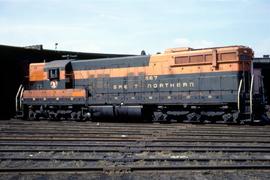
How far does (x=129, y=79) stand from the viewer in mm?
20391

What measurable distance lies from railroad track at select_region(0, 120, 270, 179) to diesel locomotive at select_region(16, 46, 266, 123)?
138 inches

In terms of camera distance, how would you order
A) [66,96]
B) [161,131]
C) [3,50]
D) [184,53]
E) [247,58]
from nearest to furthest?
[161,131] < [247,58] < [184,53] < [66,96] < [3,50]

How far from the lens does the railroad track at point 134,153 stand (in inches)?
323

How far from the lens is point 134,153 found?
10.2m

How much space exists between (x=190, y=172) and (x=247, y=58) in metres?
10.8

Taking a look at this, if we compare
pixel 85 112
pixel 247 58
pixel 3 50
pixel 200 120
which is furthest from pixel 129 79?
pixel 3 50

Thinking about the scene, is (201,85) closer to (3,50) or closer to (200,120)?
(200,120)

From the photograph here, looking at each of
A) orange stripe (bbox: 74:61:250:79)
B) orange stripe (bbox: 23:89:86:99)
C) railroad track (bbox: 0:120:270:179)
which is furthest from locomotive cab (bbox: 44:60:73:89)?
railroad track (bbox: 0:120:270:179)

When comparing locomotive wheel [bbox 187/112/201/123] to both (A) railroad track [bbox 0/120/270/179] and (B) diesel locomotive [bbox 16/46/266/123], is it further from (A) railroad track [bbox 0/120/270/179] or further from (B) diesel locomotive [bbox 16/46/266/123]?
(A) railroad track [bbox 0/120/270/179]

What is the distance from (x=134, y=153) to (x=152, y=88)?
9.54m

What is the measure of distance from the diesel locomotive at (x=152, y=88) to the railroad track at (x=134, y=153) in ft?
11.5

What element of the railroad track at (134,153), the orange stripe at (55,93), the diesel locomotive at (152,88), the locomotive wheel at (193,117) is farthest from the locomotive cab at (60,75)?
the railroad track at (134,153)

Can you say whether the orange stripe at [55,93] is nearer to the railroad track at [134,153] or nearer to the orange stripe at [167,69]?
the orange stripe at [167,69]

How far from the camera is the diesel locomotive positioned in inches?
679
